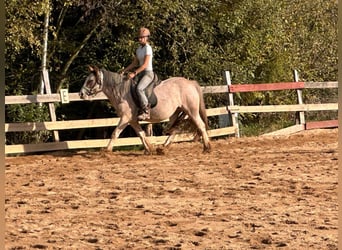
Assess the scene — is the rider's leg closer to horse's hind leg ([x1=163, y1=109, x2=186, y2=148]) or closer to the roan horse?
the roan horse

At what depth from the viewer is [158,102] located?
11086 mm

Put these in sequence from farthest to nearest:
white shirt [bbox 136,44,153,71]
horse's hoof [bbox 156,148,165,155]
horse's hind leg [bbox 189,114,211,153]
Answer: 1. horse's hind leg [bbox 189,114,211,153]
2. horse's hoof [bbox 156,148,165,155]
3. white shirt [bbox 136,44,153,71]

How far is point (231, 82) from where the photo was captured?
16.0m

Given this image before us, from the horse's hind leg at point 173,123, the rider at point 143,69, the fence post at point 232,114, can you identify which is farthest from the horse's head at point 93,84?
the fence post at point 232,114

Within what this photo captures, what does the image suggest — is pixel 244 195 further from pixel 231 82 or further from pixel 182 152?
pixel 231 82

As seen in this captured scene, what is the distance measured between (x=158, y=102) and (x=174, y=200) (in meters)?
4.41

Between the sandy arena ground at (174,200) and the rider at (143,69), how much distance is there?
2.71 ft

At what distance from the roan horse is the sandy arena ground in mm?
497

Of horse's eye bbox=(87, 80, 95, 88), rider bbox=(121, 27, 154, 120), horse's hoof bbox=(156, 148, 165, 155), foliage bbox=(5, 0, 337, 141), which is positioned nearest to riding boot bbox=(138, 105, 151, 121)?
rider bbox=(121, 27, 154, 120)

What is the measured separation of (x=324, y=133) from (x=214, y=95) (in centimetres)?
288

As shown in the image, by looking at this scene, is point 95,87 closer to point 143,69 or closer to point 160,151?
point 143,69

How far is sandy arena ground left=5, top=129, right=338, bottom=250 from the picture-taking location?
16.4ft

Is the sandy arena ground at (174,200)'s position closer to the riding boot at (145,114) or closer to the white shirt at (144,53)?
the riding boot at (145,114)

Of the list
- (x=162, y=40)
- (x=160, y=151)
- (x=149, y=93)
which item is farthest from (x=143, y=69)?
(x=162, y=40)
